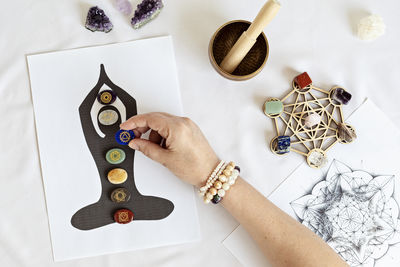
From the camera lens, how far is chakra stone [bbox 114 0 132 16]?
81 cm

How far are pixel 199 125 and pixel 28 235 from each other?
449mm

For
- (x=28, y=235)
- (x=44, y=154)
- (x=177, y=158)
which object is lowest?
(x=28, y=235)

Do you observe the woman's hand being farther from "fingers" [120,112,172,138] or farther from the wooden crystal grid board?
the wooden crystal grid board

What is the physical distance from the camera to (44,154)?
2.59ft

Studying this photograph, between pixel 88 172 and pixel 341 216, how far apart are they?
574mm

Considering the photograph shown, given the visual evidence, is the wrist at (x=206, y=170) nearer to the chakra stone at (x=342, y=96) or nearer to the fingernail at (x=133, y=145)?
the fingernail at (x=133, y=145)

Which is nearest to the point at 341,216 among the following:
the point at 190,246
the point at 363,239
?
the point at 363,239

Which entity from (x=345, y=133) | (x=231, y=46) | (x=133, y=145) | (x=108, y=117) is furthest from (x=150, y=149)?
(x=345, y=133)

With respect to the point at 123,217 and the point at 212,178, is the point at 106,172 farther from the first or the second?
the point at 212,178

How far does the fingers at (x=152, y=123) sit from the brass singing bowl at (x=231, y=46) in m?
0.16

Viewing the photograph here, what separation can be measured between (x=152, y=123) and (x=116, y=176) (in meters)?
0.16

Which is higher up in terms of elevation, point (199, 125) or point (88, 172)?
point (199, 125)

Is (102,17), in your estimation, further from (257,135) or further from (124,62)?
(257,135)

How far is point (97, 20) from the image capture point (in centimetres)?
79
